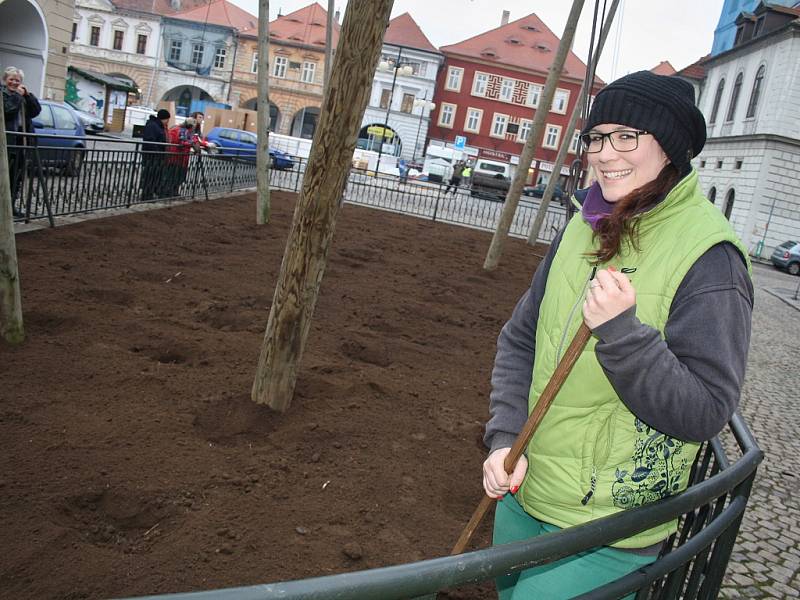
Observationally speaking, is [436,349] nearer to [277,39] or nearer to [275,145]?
[275,145]

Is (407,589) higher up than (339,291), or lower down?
higher up

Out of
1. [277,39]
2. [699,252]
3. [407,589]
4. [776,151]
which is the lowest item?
[407,589]

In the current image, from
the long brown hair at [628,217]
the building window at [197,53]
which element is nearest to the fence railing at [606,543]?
the long brown hair at [628,217]

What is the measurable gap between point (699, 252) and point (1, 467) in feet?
9.92

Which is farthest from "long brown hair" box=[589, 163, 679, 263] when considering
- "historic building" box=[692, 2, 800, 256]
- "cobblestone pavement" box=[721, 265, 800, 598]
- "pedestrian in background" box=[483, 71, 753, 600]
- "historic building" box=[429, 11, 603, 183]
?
"historic building" box=[429, 11, 603, 183]

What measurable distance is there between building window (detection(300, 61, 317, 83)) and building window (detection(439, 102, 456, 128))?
10805 mm

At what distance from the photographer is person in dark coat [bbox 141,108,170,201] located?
1173 centimetres

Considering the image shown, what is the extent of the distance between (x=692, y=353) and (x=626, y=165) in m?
0.50

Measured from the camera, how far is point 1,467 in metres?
3.27

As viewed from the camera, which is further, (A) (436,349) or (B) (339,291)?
(B) (339,291)

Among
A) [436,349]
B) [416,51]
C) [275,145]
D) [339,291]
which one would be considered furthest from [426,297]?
[416,51]

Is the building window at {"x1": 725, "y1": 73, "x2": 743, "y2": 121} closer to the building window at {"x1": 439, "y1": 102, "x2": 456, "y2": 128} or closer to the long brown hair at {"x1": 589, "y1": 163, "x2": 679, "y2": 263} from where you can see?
the building window at {"x1": 439, "y1": 102, "x2": 456, "y2": 128}

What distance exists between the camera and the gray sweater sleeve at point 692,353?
5.01 ft

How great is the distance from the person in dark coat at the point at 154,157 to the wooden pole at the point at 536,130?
17.9 ft
